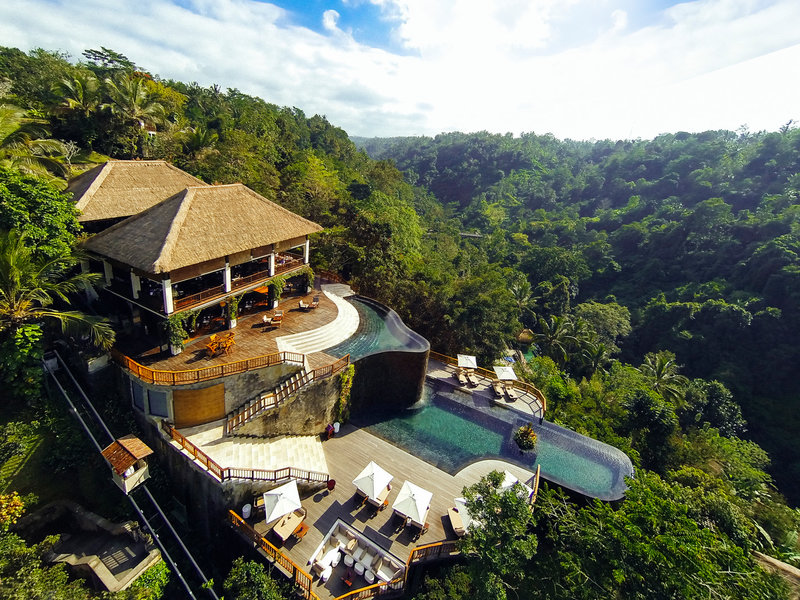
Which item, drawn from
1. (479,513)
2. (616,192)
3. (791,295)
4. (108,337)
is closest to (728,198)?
(616,192)

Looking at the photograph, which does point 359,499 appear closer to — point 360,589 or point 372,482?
point 372,482

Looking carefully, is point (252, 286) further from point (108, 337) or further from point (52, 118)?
point (52, 118)

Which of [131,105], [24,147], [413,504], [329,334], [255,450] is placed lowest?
[413,504]

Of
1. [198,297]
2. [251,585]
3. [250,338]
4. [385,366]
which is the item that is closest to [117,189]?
[198,297]

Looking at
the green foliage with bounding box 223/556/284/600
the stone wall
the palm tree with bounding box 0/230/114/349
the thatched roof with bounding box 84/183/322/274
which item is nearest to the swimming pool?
the stone wall

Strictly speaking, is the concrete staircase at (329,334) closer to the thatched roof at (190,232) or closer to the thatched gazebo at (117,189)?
the thatched roof at (190,232)

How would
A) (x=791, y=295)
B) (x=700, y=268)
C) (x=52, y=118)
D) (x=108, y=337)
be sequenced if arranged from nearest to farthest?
(x=108, y=337) < (x=52, y=118) < (x=791, y=295) < (x=700, y=268)
